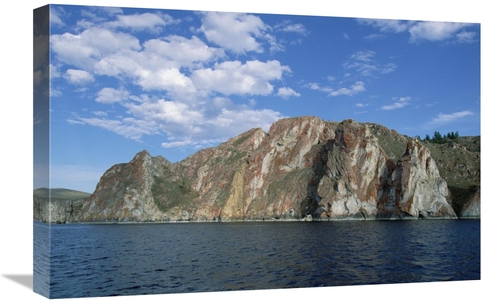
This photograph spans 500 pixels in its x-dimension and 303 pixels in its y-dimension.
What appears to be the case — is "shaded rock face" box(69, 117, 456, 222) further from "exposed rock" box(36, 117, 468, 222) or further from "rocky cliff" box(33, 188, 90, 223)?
"rocky cliff" box(33, 188, 90, 223)

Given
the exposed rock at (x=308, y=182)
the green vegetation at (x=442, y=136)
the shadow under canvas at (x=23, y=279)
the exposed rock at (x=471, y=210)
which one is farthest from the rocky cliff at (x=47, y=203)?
the exposed rock at (x=308, y=182)

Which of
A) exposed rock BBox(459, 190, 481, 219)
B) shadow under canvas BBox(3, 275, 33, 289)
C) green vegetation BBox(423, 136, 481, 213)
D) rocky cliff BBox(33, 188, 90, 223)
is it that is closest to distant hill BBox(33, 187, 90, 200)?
rocky cliff BBox(33, 188, 90, 223)

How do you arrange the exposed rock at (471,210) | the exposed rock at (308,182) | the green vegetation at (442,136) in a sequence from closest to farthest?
the green vegetation at (442,136), the exposed rock at (471,210), the exposed rock at (308,182)

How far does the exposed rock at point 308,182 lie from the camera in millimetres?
88812

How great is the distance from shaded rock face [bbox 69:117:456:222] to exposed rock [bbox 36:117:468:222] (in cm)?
18

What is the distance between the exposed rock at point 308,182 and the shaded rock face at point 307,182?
0.60 ft

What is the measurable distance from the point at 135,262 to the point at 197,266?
3.53m

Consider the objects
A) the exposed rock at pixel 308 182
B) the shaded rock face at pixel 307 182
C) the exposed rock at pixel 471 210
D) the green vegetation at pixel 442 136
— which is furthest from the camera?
the shaded rock face at pixel 307 182

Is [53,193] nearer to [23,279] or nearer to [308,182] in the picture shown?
[23,279]

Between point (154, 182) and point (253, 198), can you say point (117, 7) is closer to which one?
point (154, 182)

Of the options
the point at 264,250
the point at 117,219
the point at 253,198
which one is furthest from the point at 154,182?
the point at 264,250

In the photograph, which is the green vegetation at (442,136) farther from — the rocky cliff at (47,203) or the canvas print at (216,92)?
the rocky cliff at (47,203)

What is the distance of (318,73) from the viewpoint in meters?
32.4

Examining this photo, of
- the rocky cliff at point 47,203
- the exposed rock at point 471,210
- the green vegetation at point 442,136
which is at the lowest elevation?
the exposed rock at point 471,210
